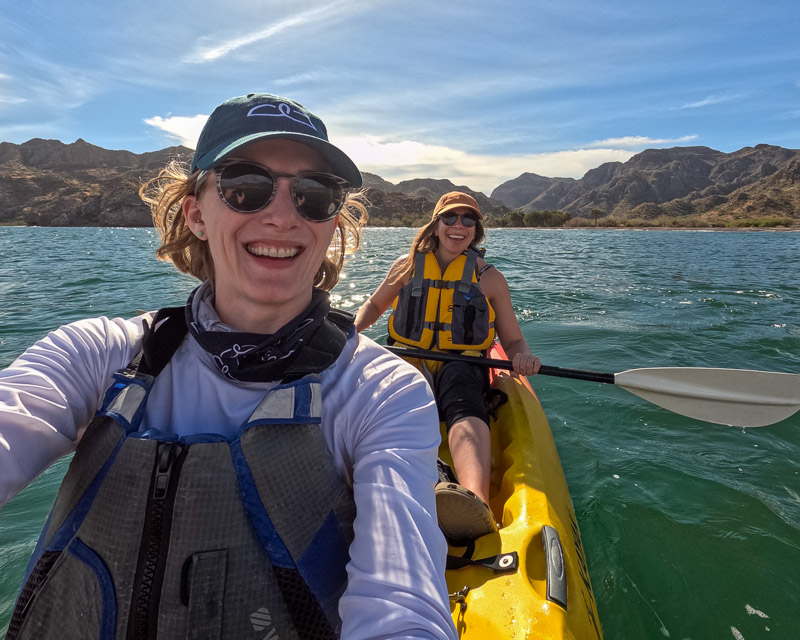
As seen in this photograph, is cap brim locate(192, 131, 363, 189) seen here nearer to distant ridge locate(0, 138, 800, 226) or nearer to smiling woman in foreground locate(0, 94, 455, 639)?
smiling woman in foreground locate(0, 94, 455, 639)

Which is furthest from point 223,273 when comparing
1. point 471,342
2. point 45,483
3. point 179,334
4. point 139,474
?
point 45,483

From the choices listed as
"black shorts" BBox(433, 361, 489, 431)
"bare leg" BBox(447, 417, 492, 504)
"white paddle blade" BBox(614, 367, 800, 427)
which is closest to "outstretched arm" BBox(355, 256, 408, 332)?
"black shorts" BBox(433, 361, 489, 431)

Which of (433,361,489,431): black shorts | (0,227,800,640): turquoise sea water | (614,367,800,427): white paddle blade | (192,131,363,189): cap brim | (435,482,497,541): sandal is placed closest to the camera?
(192,131,363,189): cap brim

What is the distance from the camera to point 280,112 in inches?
48.3

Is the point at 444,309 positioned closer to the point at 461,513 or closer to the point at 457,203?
the point at 457,203

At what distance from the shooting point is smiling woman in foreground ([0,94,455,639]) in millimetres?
992

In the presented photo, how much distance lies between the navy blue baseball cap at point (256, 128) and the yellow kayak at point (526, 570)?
1.68 m

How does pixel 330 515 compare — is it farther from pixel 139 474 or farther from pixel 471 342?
pixel 471 342

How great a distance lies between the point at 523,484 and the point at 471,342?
4.94 feet

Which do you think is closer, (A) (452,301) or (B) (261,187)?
(B) (261,187)

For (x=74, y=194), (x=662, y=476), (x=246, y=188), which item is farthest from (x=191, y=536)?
(x=74, y=194)

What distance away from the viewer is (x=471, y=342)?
12.9 feet

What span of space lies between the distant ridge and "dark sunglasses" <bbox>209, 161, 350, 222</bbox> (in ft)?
128

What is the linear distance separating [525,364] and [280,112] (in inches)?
112
